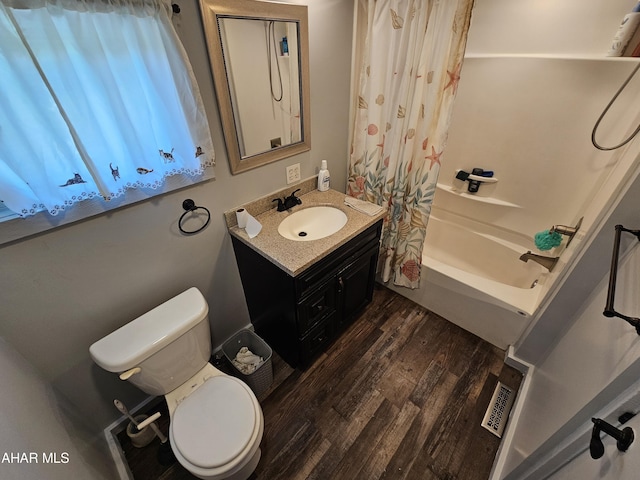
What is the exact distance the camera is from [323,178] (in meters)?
1.68

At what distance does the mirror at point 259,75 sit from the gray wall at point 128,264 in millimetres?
57

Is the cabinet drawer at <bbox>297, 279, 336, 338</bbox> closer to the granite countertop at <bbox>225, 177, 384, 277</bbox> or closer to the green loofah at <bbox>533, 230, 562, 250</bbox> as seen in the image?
the granite countertop at <bbox>225, 177, 384, 277</bbox>

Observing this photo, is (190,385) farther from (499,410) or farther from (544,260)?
(544,260)

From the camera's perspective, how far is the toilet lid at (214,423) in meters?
0.98

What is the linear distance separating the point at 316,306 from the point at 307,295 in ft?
0.48

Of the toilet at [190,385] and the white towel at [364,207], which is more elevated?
the white towel at [364,207]

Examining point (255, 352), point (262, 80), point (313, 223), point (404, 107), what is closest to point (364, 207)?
point (313, 223)

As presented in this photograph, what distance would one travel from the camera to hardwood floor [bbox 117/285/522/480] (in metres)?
1.27

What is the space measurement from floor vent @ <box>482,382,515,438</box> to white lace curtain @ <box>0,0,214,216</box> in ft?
6.47

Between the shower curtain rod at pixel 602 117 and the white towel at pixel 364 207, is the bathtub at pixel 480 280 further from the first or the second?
the shower curtain rod at pixel 602 117

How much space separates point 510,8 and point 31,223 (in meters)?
2.58

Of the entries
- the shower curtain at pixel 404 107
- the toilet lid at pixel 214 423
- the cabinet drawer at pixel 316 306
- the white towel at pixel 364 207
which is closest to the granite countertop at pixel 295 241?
the white towel at pixel 364 207

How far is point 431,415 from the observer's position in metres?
1.44

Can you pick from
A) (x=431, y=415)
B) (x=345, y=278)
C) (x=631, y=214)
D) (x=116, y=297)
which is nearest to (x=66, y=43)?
(x=116, y=297)
